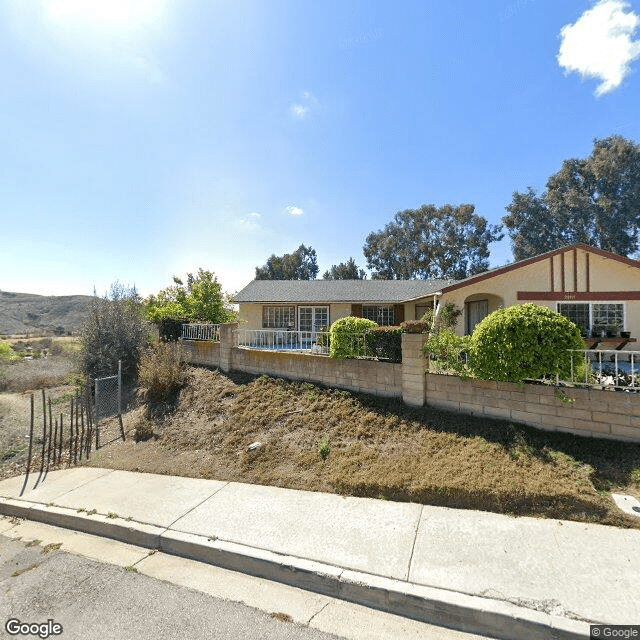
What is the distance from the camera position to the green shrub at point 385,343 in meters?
7.58

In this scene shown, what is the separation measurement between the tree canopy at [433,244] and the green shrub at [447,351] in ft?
117

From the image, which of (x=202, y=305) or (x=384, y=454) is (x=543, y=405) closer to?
(x=384, y=454)

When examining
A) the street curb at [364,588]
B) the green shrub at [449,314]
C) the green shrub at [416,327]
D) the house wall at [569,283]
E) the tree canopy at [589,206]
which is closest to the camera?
the street curb at [364,588]

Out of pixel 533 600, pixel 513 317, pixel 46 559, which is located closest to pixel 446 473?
pixel 533 600

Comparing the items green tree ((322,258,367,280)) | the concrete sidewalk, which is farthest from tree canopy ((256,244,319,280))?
the concrete sidewalk

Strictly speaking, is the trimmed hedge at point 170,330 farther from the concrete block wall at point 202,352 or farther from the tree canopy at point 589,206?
the tree canopy at point 589,206

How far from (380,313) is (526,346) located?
12.4 metres

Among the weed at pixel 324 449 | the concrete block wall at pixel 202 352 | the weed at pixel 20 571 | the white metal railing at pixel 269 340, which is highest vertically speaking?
the white metal railing at pixel 269 340

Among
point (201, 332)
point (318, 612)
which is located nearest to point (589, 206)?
point (201, 332)

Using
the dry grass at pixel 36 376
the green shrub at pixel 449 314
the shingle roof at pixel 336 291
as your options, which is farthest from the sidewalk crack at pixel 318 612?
the dry grass at pixel 36 376

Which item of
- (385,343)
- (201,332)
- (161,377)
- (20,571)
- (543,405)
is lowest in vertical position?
(20,571)

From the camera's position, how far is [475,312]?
47.8 feet

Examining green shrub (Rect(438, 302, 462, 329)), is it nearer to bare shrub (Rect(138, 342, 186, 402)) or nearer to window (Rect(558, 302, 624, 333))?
window (Rect(558, 302, 624, 333))

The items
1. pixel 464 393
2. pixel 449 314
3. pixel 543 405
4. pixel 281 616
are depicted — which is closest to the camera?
pixel 281 616
